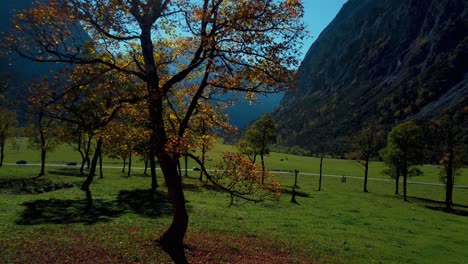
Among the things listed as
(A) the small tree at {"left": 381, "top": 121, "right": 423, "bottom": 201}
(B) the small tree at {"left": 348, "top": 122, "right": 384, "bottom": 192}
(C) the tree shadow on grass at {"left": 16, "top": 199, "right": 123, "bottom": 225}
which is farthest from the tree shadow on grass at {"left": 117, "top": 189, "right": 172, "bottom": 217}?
(B) the small tree at {"left": 348, "top": 122, "right": 384, "bottom": 192}

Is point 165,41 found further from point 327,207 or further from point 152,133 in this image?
point 327,207

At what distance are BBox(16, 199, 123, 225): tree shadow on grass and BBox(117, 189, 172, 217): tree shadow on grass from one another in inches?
61.1

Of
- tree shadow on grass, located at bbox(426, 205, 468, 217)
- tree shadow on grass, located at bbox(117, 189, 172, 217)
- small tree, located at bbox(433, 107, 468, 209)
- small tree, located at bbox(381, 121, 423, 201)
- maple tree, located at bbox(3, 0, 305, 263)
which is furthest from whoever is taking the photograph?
small tree, located at bbox(381, 121, 423, 201)

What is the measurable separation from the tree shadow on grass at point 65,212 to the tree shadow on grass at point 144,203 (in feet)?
5.09

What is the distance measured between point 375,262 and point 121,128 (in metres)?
18.1

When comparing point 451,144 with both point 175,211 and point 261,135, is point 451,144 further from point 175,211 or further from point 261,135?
point 175,211

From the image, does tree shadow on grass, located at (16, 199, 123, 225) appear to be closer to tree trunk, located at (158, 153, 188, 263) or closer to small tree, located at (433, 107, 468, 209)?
tree trunk, located at (158, 153, 188, 263)

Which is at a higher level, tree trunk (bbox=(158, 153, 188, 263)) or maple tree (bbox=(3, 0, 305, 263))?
maple tree (bbox=(3, 0, 305, 263))

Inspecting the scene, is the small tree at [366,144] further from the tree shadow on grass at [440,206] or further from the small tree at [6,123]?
the small tree at [6,123]

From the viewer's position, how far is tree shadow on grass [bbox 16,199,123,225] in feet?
74.3

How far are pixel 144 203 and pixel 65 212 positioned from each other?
9.24m

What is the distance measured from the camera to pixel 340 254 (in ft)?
72.5

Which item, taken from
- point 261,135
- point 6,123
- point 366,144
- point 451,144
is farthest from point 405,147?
point 6,123

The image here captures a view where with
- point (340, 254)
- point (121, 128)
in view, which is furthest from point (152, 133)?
point (340, 254)
